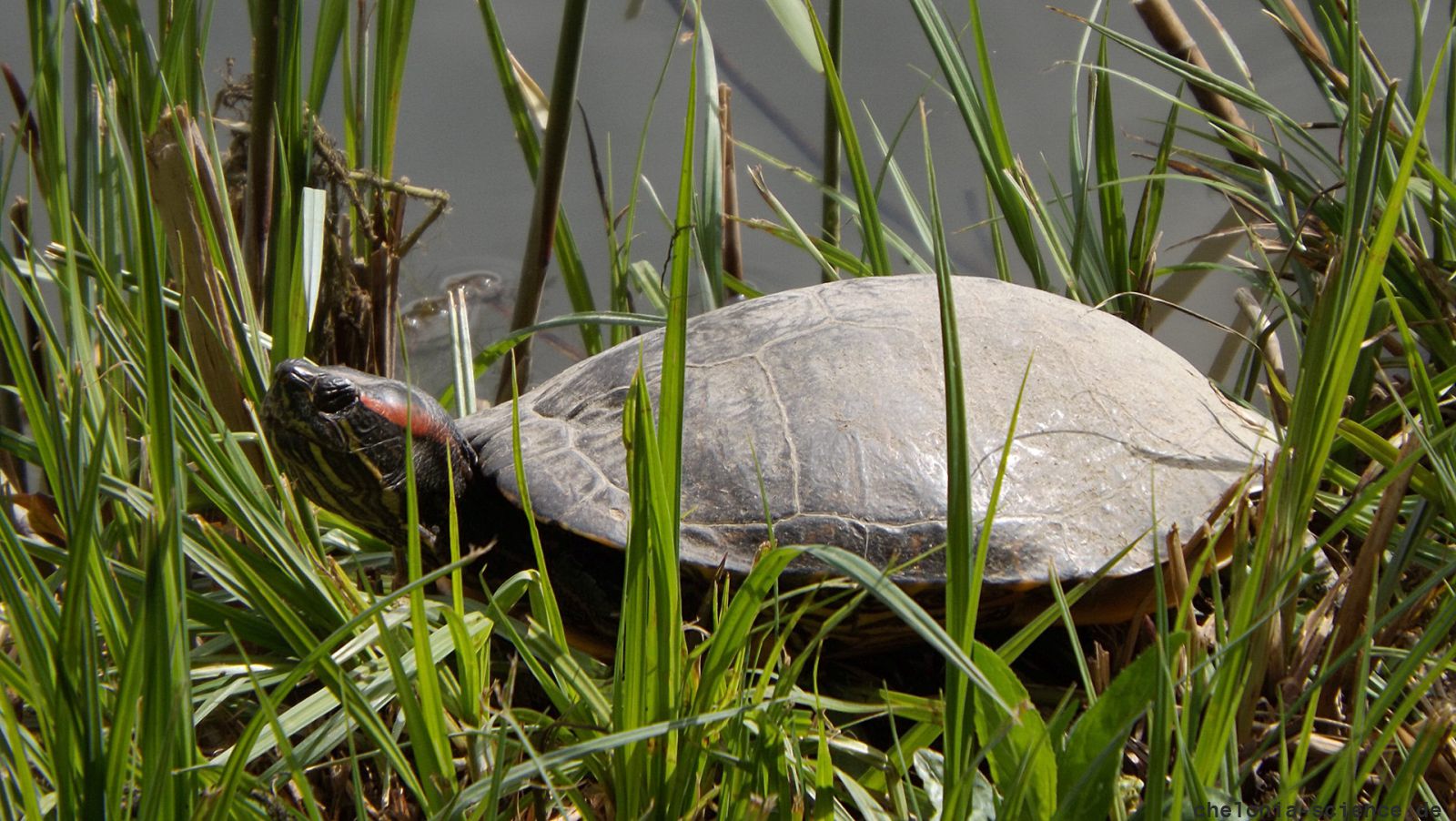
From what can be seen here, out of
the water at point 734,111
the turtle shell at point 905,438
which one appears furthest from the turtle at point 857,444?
the water at point 734,111

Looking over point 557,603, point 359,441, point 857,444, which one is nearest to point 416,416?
point 359,441

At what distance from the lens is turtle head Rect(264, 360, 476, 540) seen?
1144 millimetres

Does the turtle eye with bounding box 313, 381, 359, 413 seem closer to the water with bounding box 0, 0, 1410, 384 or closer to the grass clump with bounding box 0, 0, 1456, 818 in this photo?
the grass clump with bounding box 0, 0, 1456, 818

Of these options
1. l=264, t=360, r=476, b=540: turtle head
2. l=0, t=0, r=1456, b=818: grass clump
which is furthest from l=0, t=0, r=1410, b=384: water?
l=264, t=360, r=476, b=540: turtle head

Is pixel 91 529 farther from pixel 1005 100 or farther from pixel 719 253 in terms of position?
pixel 1005 100

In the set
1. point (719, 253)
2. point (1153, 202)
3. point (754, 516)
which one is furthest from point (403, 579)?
point (1153, 202)

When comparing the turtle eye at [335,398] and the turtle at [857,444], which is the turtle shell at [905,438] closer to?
the turtle at [857,444]

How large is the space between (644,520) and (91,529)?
1.05 ft

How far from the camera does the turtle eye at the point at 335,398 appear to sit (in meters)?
1.16

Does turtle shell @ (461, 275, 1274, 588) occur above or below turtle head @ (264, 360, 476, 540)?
above

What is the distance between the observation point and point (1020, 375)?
112 centimetres

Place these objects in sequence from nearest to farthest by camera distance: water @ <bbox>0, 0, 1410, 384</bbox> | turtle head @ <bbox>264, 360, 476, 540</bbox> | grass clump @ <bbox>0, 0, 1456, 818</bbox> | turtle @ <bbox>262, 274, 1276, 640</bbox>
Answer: grass clump @ <bbox>0, 0, 1456, 818</bbox>, turtle @ <bbox>262, 274, 1276, 640</bbox>, turtle head @ <bbox>264, 360, 476, 540</bbox>, water @ <bbox>0, 0, 1410, 384</bbox>

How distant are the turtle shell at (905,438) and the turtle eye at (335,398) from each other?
17cm

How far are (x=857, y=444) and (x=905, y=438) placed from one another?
50mm
